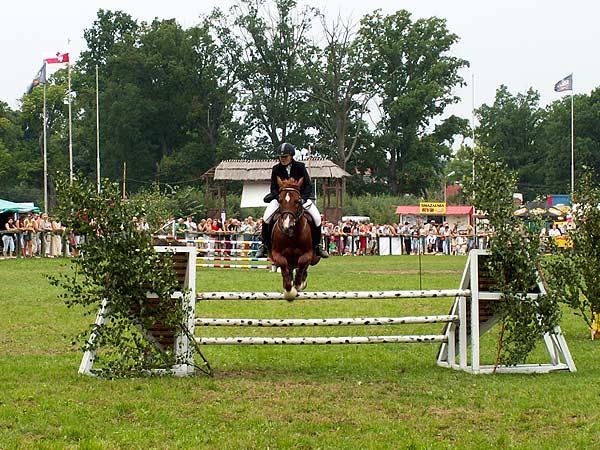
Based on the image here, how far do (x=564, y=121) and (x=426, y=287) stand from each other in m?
79.9

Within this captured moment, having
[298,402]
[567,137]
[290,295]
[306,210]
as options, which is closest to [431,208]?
[567,137]

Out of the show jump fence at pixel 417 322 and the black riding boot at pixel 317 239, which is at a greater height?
the black riding boot at pixel 317 239

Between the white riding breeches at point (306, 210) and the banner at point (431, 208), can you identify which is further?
the banner at point (431, 208)

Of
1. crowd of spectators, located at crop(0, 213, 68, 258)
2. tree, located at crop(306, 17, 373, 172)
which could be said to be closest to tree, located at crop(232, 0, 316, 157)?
tree, located at crop(306, 17, 373, 172)

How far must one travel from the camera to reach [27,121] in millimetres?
86312

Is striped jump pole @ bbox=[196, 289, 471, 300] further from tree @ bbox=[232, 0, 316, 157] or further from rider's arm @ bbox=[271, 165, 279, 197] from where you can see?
tree @ bbox=[232, 0, 316, 157]

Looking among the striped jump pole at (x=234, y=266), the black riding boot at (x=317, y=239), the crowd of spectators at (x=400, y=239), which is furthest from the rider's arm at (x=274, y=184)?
the crowd of spectators at (x=400, y=239)

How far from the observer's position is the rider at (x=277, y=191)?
39.5 ft

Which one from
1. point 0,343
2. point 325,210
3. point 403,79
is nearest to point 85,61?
point 403,79

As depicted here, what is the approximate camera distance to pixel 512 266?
11883mm

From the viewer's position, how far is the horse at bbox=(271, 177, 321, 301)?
11.6 meters

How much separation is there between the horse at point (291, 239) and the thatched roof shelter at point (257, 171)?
134ft

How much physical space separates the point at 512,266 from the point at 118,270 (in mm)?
5100

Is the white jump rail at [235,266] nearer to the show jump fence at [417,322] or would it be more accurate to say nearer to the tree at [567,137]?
the show jump fence at [417,322]
